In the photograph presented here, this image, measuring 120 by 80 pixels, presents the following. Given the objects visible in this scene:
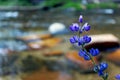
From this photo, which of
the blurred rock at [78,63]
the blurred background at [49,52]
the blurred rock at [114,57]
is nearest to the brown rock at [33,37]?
the blurred background at [49,52]

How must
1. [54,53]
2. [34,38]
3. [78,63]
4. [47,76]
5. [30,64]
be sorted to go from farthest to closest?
[34,38] → [54,53] → [30,64] → [78,63] → [47,76]

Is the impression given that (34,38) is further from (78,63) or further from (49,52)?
(78,63)

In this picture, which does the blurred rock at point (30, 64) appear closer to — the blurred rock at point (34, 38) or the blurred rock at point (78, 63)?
the blurred rock at point (78, 63)

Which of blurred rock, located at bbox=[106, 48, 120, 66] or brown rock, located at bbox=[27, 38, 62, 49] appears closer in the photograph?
blurred rock, located at bbox=[106, 48, 120, 66]

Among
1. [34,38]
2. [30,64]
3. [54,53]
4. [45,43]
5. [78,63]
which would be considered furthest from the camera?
[34,38]

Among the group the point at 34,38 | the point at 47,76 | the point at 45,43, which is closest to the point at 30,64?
the point at 47,76

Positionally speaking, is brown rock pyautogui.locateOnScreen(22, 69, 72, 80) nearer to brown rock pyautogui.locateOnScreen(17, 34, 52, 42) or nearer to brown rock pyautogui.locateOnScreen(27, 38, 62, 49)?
brown rock pyautogui.locateOnScreen(27, 38, 62, 49)

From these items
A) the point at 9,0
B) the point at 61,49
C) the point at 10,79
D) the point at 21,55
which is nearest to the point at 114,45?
the point at 61,49

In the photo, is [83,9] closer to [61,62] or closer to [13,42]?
[13,42]

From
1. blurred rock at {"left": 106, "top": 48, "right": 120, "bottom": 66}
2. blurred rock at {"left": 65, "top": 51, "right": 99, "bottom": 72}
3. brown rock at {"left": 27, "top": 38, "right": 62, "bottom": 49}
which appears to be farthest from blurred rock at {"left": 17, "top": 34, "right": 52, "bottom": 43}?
blurred rock at {"left": 106, "top": 48, "right": 120, "bottom": 66}
